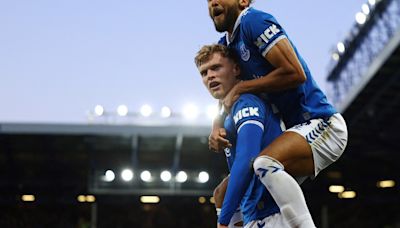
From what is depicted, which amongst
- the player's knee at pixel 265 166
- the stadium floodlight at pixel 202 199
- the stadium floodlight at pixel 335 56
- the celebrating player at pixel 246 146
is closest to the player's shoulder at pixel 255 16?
the celebrating player at pixel 246 146

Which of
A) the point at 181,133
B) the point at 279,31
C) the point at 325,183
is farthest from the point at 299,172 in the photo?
the point at 325,183

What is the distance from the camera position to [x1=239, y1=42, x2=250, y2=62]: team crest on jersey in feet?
12.1

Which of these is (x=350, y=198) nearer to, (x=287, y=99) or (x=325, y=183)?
(x=325, y=183)

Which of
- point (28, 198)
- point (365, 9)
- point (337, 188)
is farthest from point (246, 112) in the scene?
point (365, 9)

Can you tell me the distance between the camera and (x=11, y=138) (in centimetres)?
2102

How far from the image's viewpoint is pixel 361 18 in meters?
27.2

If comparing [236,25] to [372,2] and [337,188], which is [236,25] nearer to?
[337,188]

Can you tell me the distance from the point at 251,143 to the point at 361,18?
974 inches

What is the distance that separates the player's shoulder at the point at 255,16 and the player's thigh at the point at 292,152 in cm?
59

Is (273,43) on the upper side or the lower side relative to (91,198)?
lower

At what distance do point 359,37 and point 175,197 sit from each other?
999 centimetres

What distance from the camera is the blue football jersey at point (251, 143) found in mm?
3543

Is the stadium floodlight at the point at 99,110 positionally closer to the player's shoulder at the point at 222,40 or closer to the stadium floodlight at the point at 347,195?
the stadium floodlight at the point at 347,195

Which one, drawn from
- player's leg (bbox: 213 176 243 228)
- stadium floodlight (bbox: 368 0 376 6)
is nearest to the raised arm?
player's leg (bbox: 213 176 243 228)
